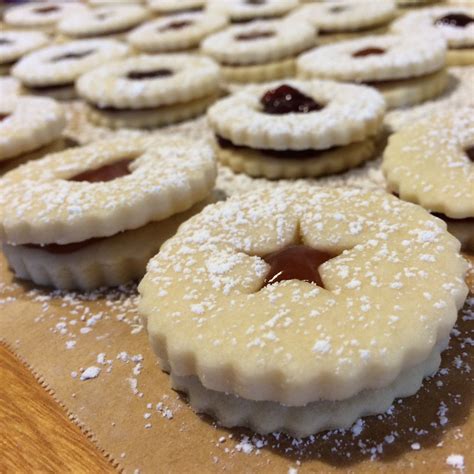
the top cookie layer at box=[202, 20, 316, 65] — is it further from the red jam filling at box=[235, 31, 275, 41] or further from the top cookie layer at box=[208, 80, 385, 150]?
the top cookie layer at box=[208, 80, 385, 150]

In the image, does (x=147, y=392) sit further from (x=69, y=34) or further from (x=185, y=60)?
(x=69, y=34)

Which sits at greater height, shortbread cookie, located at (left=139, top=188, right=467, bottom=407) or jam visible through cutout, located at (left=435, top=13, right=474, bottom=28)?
shortbread cookie, located at (left=139, top=188, right=467, bottom=407)

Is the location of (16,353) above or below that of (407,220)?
below

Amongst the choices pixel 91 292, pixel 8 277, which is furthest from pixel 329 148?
pixel 8 277

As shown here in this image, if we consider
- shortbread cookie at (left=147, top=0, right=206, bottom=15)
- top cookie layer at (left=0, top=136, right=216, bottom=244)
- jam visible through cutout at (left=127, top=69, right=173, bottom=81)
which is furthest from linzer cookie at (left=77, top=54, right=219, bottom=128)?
shortbread cookie at (left=147, top=0, right=206, bottom=15)

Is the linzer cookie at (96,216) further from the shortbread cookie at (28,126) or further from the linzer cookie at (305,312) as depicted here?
→ the shortbread cookie at (28,126)

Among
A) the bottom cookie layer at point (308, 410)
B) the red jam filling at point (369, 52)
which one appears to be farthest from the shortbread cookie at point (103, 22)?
the bottom cookie layer at point (308, 410)
